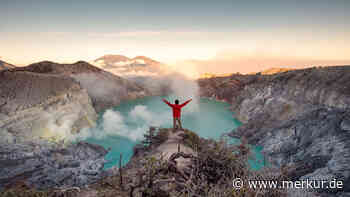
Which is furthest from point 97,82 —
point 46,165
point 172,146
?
point 172,146

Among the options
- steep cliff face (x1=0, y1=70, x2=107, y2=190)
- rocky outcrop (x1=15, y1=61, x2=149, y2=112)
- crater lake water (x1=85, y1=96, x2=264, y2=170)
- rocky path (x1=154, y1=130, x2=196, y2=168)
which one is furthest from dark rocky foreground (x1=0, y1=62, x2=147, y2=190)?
rocky outcrop (x1=15, y1=61, x2=149, y2=112)

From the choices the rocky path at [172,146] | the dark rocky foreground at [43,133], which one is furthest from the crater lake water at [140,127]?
the rocky path at [172,146]

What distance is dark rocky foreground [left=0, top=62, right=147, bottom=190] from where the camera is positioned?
12413 millimetres

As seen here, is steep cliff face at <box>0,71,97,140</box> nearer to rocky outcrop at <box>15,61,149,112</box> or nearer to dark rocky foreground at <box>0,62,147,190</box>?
dark rocky foreground at <box>0,62,147,190</box>

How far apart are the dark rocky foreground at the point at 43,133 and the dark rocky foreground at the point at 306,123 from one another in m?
14.3

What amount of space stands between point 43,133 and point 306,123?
85.0 feet

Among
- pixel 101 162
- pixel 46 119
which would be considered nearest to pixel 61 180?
pixel 101 162

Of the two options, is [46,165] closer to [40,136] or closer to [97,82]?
[40,136]

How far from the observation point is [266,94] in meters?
24.8

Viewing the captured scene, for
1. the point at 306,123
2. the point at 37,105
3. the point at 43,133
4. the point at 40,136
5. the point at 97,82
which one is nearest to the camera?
the point at 306,123

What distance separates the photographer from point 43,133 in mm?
17438

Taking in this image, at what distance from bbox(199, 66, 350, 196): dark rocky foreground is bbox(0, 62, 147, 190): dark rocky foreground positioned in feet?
46.8

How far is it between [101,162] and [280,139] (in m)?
17.8

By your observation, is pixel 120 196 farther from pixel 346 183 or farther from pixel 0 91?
pixel 0 91
